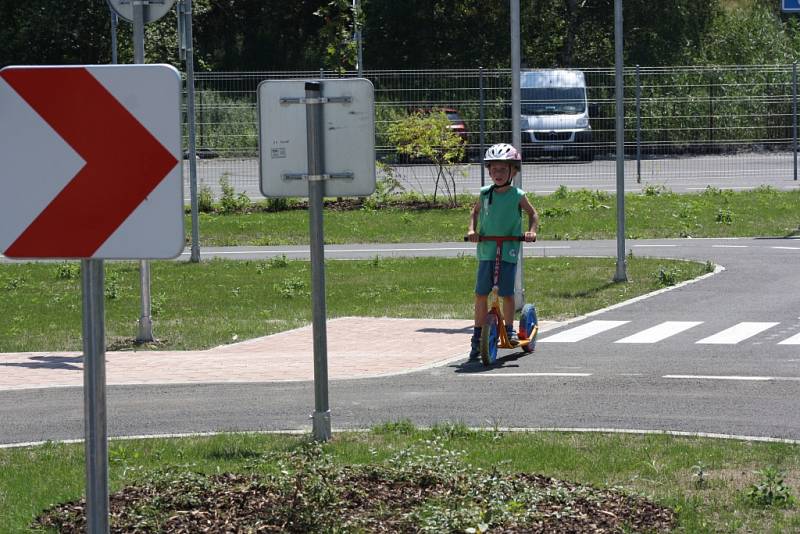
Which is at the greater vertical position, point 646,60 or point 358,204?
point 646,60

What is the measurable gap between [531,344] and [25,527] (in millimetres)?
6978

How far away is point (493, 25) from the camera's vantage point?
51.6 metres

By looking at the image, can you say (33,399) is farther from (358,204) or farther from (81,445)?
(358,204)

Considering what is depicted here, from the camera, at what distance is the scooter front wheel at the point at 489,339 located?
1205 centimetres

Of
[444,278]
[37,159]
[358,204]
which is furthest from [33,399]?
[358,204]

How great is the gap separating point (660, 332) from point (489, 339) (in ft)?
8.90

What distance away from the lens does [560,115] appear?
31.6 metres

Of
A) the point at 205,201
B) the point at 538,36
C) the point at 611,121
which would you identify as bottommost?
the point at 205,201

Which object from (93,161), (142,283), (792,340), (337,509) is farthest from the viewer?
(142,283)

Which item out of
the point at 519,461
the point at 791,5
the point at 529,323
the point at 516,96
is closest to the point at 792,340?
the point at 529,323

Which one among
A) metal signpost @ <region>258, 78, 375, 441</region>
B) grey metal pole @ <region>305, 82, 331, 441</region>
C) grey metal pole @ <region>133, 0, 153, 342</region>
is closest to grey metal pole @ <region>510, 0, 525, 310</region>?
grey metal pole @ <region>133, 0, 153, 342</region>

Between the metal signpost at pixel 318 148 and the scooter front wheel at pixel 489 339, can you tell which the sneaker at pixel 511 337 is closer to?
the scooter front wheel at pixel 489 339

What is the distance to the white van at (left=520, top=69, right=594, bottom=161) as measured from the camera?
31500 millimetres

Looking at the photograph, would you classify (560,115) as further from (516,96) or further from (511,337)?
(511,337)
